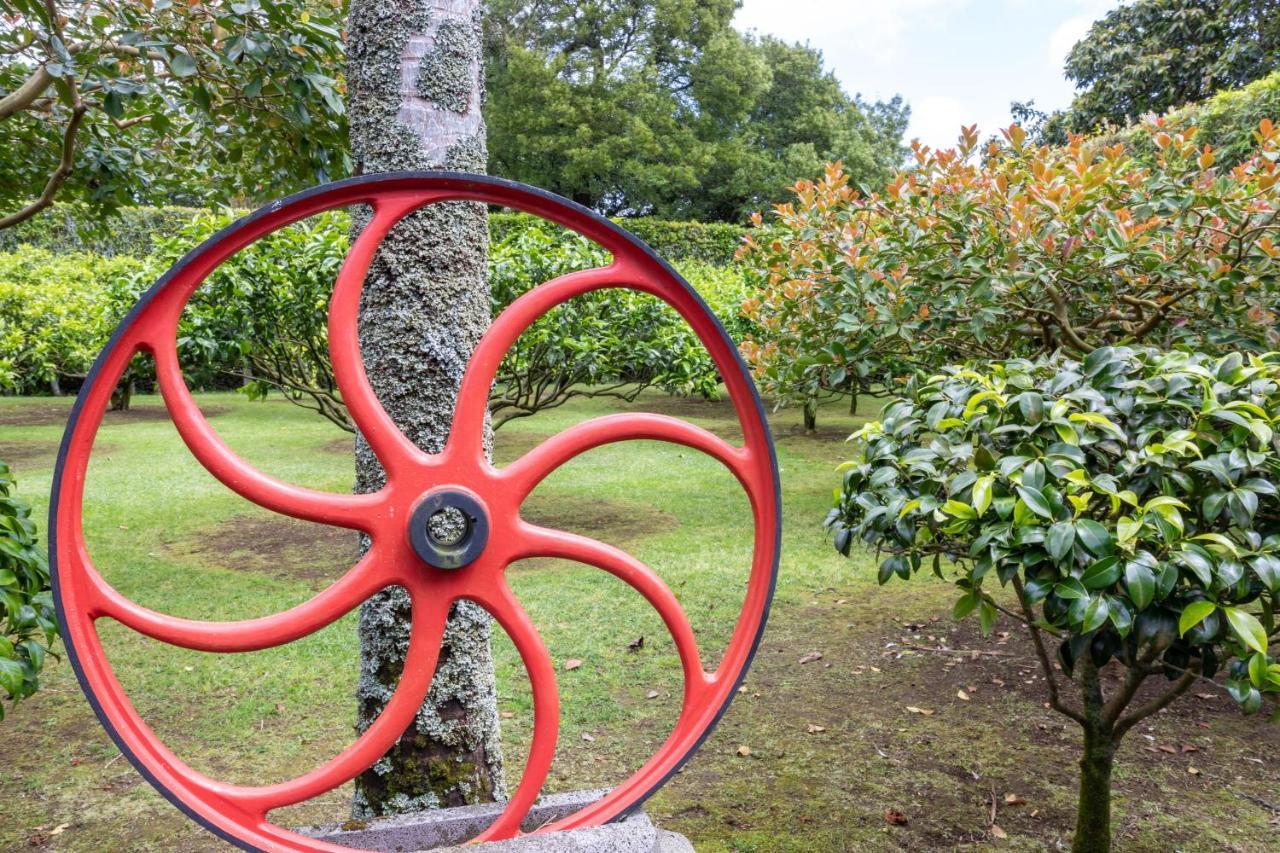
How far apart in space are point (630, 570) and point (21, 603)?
4.26ft

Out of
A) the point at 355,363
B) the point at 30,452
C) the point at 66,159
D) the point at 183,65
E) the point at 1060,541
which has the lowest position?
the point at 30,452

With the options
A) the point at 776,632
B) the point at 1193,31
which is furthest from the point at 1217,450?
the point at 1193,31

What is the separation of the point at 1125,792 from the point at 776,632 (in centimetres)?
154

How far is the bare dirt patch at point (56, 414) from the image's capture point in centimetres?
929

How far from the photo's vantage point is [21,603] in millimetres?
1752

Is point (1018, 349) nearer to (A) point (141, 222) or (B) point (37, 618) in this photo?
(B) point (37, 618)

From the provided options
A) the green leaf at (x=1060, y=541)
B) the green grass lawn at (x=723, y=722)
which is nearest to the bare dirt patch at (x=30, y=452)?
the green grass lawn at (x=723, y=722)

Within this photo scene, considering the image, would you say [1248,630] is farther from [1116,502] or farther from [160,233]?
[160,233]

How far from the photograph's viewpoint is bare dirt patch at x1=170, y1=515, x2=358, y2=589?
178 inches

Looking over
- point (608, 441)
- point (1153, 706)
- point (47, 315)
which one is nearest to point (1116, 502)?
point (1153, 706)

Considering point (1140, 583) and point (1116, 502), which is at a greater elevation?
point (1116, 502)

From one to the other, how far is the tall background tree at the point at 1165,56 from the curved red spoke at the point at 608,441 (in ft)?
52.0

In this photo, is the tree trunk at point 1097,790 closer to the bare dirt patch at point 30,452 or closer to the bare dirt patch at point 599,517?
the bare dirt patch at point 599,517

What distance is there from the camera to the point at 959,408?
188cm
